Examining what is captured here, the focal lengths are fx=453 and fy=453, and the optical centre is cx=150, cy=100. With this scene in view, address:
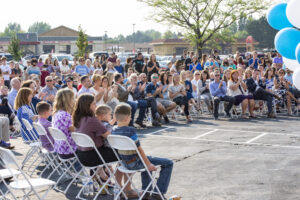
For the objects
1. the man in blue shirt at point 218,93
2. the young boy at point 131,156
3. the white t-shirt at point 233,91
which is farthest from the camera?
the white t-shirt at point 233,91

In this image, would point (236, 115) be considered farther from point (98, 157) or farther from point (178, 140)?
point (98, 157)

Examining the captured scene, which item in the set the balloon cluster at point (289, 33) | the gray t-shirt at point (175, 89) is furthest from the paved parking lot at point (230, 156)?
the balloon cluster at point (289, 33)

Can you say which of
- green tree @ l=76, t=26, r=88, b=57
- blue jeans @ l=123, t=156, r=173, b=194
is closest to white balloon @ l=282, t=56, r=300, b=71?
blue jeans @ l=123, t=156, r=173, b=194

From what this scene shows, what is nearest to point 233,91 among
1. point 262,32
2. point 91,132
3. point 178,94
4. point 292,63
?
point 178,94

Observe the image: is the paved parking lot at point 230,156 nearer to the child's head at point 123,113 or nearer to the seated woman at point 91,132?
the seated woman at point 91,132

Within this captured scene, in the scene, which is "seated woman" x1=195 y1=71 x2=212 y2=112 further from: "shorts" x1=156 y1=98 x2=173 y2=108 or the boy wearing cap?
the boy wearing cap

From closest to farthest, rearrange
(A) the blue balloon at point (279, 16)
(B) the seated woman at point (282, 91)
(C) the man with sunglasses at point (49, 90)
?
(A) the blue balloon at point (279, 16) < (C) the man with sunglasses at point (49, 90) < (B) the seated woman at point (282, 91)

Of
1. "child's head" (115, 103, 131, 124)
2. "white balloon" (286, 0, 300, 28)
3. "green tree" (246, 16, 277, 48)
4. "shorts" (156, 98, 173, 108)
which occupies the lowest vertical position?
"shorts" (156, 98, 173, 108)

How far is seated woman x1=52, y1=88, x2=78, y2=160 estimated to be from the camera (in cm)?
695

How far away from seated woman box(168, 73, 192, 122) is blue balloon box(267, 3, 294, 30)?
22.4 feet

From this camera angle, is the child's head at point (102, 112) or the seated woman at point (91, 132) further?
the child's head at point (102, 112)

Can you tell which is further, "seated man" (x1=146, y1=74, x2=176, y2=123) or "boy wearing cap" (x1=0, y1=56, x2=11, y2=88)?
"boy wearing cap" (x1=0, y1=56, x2=11, y2=88)

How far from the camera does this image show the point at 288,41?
6.41 m

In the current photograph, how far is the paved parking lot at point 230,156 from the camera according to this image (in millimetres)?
6605
